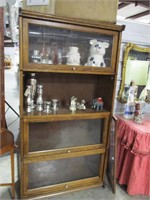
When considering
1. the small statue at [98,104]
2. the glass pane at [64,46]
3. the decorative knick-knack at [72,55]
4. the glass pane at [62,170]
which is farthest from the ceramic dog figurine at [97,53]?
the glass pane at [62,170]

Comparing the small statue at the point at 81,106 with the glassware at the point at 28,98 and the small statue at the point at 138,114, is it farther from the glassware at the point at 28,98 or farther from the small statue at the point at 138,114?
the small statue at the point at 138,114

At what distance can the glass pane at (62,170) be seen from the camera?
5.25 ft

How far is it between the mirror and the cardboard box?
65 cm

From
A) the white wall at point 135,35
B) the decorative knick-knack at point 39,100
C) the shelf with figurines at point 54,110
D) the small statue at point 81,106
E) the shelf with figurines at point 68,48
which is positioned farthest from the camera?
the white wall at point 135,35

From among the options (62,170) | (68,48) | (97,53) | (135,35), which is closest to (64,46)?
(68,48)

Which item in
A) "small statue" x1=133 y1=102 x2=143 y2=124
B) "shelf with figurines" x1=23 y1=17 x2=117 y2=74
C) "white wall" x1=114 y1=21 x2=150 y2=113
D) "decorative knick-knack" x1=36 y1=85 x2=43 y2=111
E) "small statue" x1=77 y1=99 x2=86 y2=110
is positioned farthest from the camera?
"white wall" x1=114 y1=21 x2=150 y2=113

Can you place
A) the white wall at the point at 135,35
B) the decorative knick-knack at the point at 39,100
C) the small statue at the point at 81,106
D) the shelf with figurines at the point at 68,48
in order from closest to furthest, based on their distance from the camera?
1. the shelf with figurines at the point at 68,48
2. the decorative knick-knack at the point at 39,100
3. the small statue at the point at 81,106
4. the white wall at the point at 135,35

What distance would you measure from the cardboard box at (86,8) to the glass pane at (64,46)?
13 centimetres

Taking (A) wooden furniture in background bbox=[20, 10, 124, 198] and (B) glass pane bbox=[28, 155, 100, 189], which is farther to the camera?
(B) glass pane bbox=[28, 155, 100, 189]

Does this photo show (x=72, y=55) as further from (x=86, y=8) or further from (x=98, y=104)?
(x=98, y=104)

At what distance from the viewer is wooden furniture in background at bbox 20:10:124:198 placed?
4.32 feet

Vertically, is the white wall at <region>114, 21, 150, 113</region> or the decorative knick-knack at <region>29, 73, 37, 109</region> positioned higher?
the white wall at <region>114, 21, 150, 113</region>

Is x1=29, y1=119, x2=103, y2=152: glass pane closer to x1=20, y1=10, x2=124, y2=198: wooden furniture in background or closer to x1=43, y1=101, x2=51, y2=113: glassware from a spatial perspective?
x1=20, y1=10, x2=124, y2=198: wooden furniture in background

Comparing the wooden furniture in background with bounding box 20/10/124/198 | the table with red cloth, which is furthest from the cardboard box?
the table with red cloth
